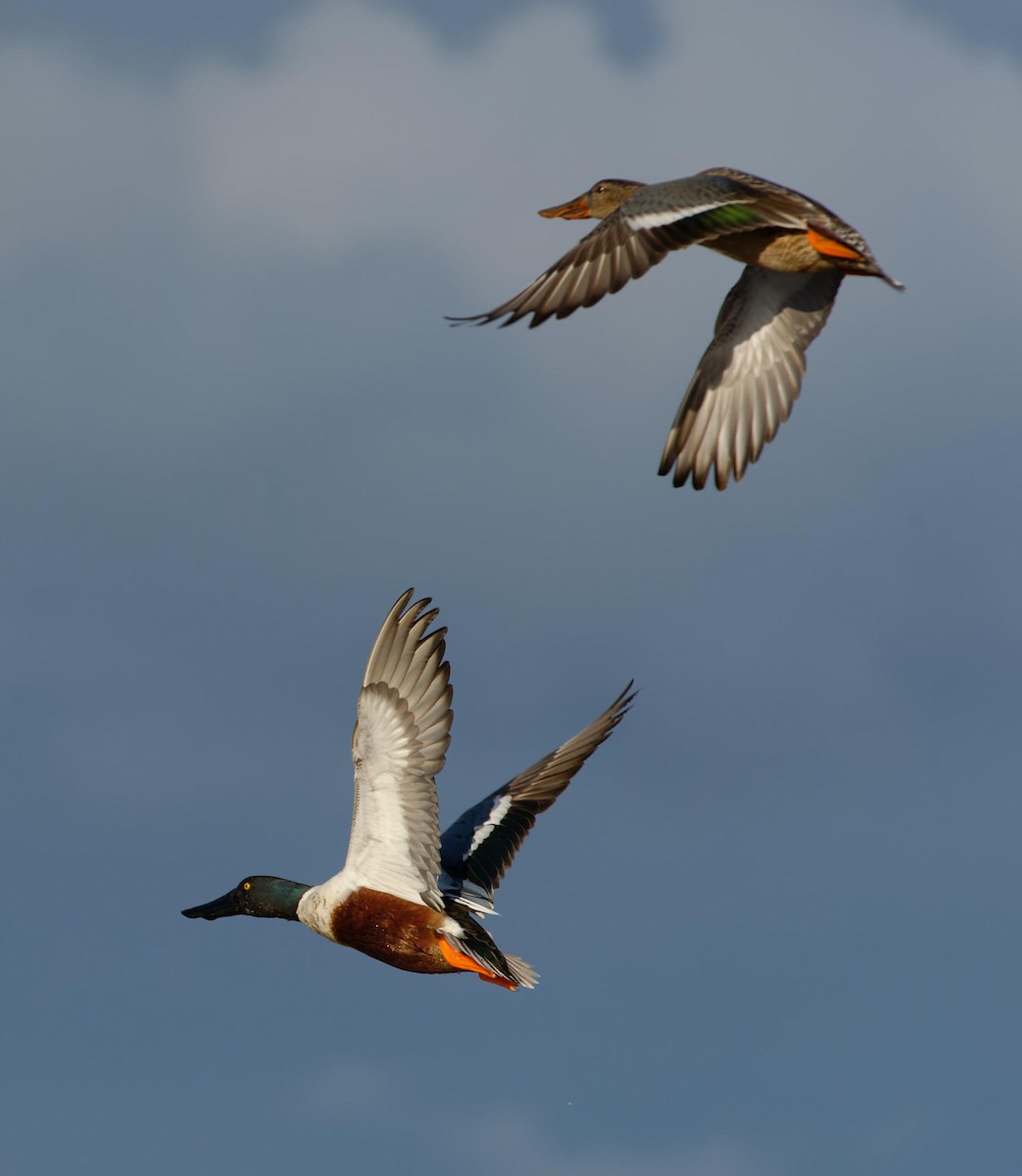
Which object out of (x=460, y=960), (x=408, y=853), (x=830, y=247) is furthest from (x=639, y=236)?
(x=460, y=960)

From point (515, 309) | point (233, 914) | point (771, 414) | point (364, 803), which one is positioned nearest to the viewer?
point (515, 309)

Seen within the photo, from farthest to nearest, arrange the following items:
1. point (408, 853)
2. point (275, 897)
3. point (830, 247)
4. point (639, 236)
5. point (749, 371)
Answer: point (275, 897) < point (749, 371) < point (408, 853) < point (830, 247) < point (639, 236)

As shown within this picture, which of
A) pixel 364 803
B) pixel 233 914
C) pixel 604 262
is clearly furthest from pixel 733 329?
pixel 233 914

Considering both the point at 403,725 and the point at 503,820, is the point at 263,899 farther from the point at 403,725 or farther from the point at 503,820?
the point at 403,725

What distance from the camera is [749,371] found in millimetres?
15742

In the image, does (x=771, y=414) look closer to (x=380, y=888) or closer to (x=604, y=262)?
(x=604, y=262)

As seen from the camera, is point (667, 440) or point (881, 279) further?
point (667, 440)

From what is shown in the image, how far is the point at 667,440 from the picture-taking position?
1568 cm

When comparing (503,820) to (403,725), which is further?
(503,820)

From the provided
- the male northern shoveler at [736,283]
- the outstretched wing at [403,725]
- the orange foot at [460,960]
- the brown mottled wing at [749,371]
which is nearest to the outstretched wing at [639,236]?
the male northern shoveler at [736,283]

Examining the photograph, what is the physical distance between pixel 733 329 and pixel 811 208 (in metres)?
2.04

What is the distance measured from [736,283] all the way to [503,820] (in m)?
4.78

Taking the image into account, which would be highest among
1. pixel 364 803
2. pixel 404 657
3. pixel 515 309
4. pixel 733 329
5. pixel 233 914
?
pixel 733 329

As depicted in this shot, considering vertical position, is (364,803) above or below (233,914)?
above
